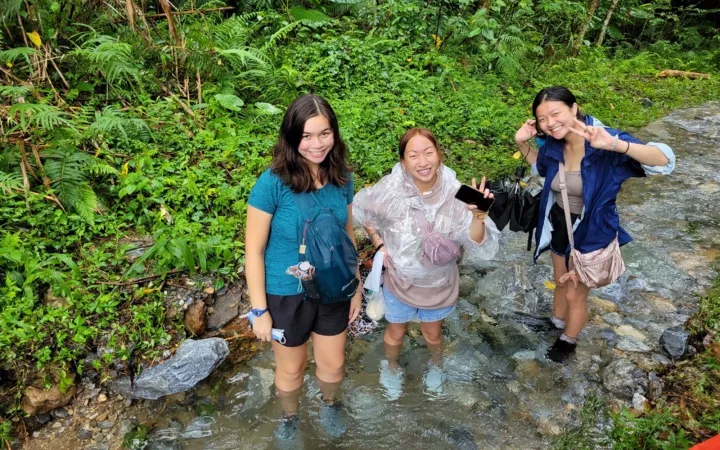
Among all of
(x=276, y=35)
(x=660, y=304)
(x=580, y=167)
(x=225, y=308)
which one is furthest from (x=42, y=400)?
(x=276, y=35)

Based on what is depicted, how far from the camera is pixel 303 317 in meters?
2.82

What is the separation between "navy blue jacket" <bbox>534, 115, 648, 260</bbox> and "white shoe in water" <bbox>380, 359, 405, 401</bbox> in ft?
5.38

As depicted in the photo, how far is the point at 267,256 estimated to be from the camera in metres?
2.68

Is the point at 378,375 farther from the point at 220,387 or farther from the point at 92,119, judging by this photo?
the point at 92,119

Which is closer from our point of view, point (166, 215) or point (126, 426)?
point (126, 426)

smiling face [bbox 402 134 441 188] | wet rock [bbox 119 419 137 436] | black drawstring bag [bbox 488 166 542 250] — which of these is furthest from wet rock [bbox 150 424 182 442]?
black drawstring bag [bbox 488 166 542 250]

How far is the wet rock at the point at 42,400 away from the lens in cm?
334

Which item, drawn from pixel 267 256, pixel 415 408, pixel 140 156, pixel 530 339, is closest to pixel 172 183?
pixel 140 156

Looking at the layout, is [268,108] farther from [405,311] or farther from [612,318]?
[612,318]

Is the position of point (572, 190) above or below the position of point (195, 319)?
above

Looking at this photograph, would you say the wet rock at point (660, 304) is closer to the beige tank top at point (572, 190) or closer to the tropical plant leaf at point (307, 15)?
the beige tank top at point (572, 190)

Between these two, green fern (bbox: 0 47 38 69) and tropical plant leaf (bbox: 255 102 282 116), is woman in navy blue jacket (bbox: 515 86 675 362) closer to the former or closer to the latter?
tropical plant leaf (bbox: 255 102 282 116)

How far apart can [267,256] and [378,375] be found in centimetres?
178

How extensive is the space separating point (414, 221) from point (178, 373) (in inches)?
81.6
